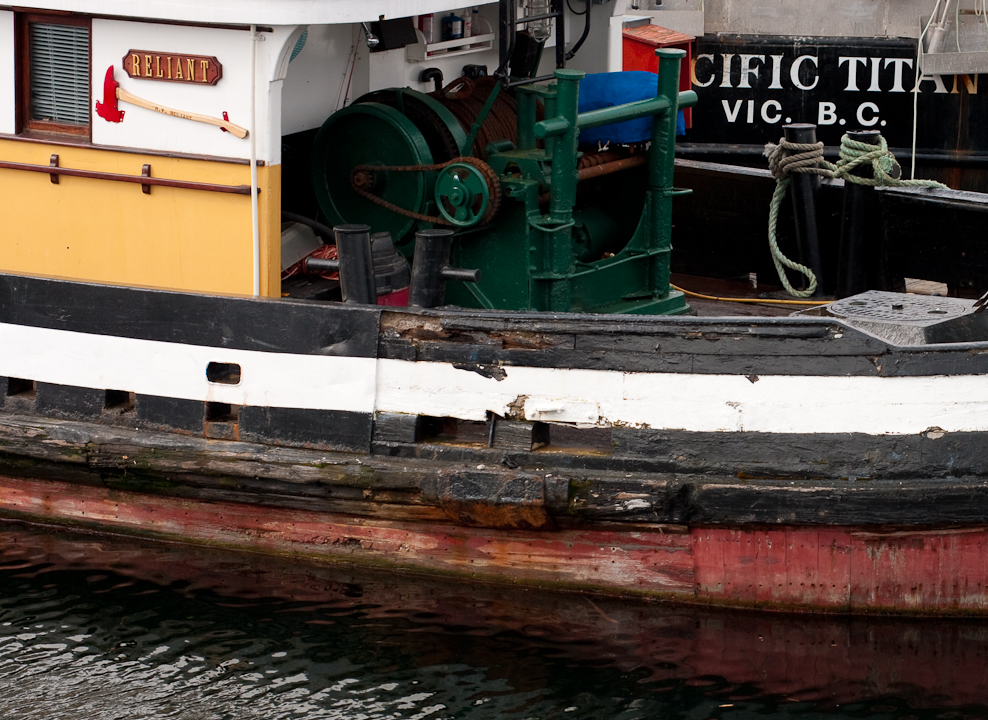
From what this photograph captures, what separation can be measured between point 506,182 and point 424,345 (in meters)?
0.95

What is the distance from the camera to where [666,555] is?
5496 mm

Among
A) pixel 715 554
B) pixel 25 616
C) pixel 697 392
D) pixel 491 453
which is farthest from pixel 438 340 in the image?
pixel 25 616

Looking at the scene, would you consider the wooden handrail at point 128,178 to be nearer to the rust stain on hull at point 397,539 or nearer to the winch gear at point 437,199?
the winch gear at point 437,199

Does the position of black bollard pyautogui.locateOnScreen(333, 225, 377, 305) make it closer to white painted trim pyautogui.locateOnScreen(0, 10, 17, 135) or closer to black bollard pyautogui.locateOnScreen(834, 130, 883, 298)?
white painted trim pyautogui.locateOnScreen(0, 10, 17, 135)

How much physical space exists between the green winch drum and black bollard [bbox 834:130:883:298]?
2.22 m

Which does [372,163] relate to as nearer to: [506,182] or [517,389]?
[506,182]

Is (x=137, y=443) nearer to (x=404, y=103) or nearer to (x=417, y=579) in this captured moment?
(x=417, y=579)

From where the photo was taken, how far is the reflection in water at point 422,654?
5.08 meters

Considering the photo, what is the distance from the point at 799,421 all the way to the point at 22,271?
349cm

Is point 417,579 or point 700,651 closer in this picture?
point 700,651

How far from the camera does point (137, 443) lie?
5820mm

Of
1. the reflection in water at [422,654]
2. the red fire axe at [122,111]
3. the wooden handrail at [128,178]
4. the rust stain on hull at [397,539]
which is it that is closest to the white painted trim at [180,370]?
the rust stain on hull at [397,539]

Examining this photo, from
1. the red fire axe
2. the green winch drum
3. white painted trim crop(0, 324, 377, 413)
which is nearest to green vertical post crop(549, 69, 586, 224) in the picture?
Answer: the green winch drum

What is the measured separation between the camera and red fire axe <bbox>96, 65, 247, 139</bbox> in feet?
18.5
